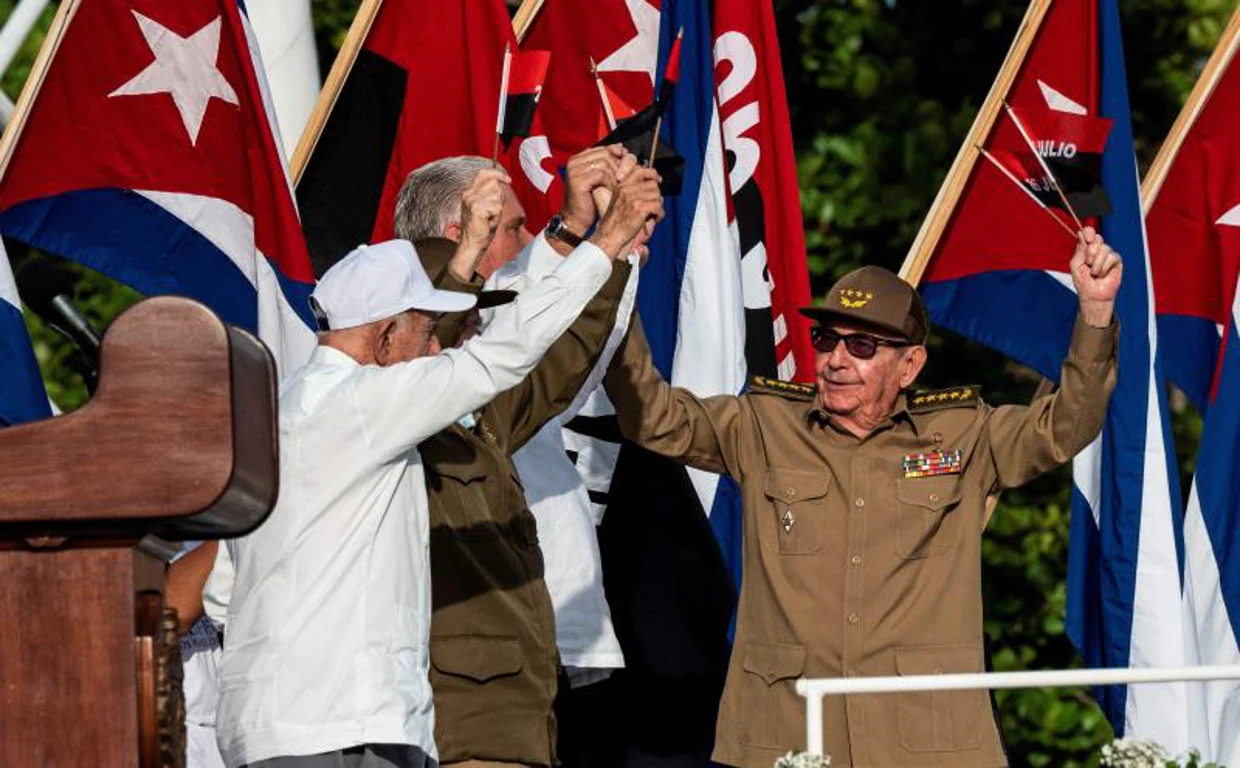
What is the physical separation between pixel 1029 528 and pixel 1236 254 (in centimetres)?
352

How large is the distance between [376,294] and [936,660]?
180 centimetres

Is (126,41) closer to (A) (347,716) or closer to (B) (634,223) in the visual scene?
(B) (634,223)

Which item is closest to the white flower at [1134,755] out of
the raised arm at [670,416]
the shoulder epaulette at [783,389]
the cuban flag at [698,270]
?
the raised arm at [670,416]

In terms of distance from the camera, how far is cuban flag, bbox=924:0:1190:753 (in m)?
7.11

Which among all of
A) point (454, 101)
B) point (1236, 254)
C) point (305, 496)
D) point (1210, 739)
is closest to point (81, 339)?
point (305, 496)

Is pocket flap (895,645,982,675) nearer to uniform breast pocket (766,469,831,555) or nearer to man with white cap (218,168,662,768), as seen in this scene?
uniform breast pocket (766,469,831,555)

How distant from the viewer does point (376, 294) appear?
13.6 feet

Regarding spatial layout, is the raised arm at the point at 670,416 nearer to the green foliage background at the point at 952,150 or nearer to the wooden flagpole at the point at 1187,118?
the wooden flagpole at the point at 1187,118

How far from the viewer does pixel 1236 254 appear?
795 cm

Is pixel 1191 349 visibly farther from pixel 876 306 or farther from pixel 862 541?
pixel 862 541

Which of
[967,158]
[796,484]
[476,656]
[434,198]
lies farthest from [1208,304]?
[476,656]

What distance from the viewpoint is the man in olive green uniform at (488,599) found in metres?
4.68

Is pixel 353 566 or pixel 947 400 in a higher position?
pixel 947 400

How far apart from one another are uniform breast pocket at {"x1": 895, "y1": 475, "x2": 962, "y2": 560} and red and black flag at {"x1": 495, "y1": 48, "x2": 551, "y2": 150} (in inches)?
50.7
